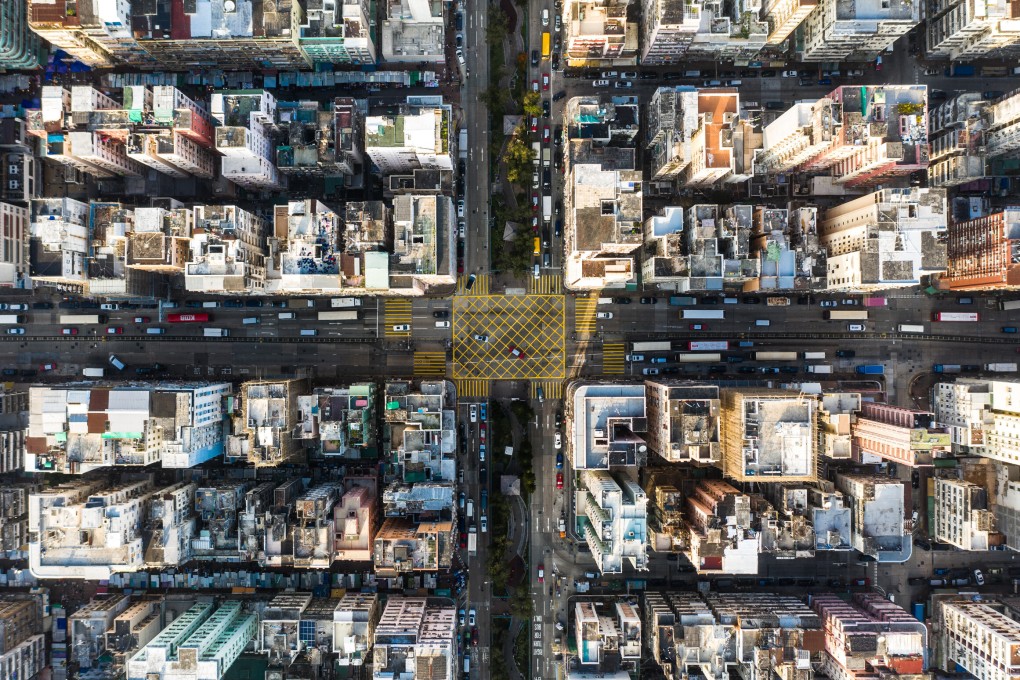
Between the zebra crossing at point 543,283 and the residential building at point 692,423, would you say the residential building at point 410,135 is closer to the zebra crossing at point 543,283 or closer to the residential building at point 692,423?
the zebra crossing at point 543,283

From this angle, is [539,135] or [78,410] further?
[539,135]

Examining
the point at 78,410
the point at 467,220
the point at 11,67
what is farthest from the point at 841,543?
the point at 11,67

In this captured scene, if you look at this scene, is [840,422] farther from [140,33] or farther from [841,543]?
[140,33]

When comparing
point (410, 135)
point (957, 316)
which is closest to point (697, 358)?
point (957, 316)

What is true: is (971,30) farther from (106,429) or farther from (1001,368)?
(106,429)

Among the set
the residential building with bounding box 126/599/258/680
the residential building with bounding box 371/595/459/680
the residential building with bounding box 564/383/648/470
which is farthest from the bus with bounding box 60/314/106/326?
the residential building with bounding box 564/383/648/470

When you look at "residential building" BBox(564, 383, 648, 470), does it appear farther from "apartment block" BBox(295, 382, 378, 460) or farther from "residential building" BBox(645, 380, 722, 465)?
"apartment block" BBox(295, 382, 378, 460)
